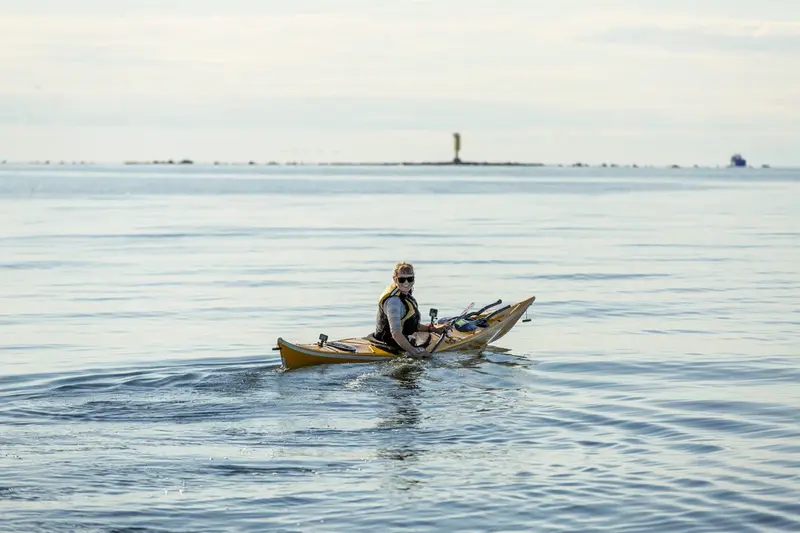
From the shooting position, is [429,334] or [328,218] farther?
[328,218]

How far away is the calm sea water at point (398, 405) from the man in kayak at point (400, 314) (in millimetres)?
406

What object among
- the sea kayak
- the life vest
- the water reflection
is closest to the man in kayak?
the life vest

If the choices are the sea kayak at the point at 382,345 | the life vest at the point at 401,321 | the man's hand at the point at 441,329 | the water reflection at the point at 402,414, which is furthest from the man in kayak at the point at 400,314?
the man's hand at the point at 441,329

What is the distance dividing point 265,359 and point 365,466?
7.13m

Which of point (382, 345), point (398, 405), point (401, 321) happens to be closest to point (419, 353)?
point (382, 345)

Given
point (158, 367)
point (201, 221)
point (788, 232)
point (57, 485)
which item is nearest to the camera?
point (57, 485)

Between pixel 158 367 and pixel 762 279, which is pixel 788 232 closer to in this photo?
pixel 762 279

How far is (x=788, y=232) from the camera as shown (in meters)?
47.0

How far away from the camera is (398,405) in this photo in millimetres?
14039

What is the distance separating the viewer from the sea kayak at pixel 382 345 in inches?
643

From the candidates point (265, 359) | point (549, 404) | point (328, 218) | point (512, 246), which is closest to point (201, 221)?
point (328, 218)

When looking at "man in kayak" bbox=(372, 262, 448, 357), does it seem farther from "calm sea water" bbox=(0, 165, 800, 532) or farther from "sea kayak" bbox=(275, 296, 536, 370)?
"calm sea water" bbox=(0, 165, 800, 532)

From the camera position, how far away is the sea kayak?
643 inches

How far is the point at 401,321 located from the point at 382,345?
2.04 feet
